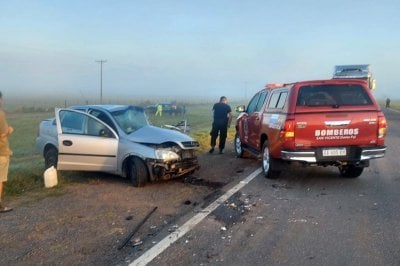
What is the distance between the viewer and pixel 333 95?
328 inches

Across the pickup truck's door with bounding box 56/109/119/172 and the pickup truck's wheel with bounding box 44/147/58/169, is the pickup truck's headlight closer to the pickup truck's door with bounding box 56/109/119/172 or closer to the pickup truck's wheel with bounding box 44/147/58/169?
the pickup truck's door with bounding box 56/109/119/172

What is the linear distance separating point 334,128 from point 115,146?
410cm

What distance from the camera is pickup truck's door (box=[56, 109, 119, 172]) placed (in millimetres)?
8422

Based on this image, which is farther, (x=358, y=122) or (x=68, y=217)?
(x=358, y=122)

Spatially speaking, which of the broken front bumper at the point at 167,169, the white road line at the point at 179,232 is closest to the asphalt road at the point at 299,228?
the white road line at the point at 179,232

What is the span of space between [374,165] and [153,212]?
21.4ft

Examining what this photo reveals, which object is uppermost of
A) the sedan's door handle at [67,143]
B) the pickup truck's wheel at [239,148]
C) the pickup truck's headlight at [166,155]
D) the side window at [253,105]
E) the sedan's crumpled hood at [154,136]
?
the side window at [253,105]

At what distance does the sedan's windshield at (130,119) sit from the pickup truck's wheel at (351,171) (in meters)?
4.30

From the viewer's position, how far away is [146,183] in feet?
27.3

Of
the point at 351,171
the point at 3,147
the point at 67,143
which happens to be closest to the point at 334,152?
the point at 351,171

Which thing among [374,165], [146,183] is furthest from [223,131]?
[146,183]

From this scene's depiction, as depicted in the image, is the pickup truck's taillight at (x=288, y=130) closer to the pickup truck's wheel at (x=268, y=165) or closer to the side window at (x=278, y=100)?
the side window at (x=278, y=100)

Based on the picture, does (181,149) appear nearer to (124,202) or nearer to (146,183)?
(146,183)

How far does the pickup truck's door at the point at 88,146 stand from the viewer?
8422 mm
